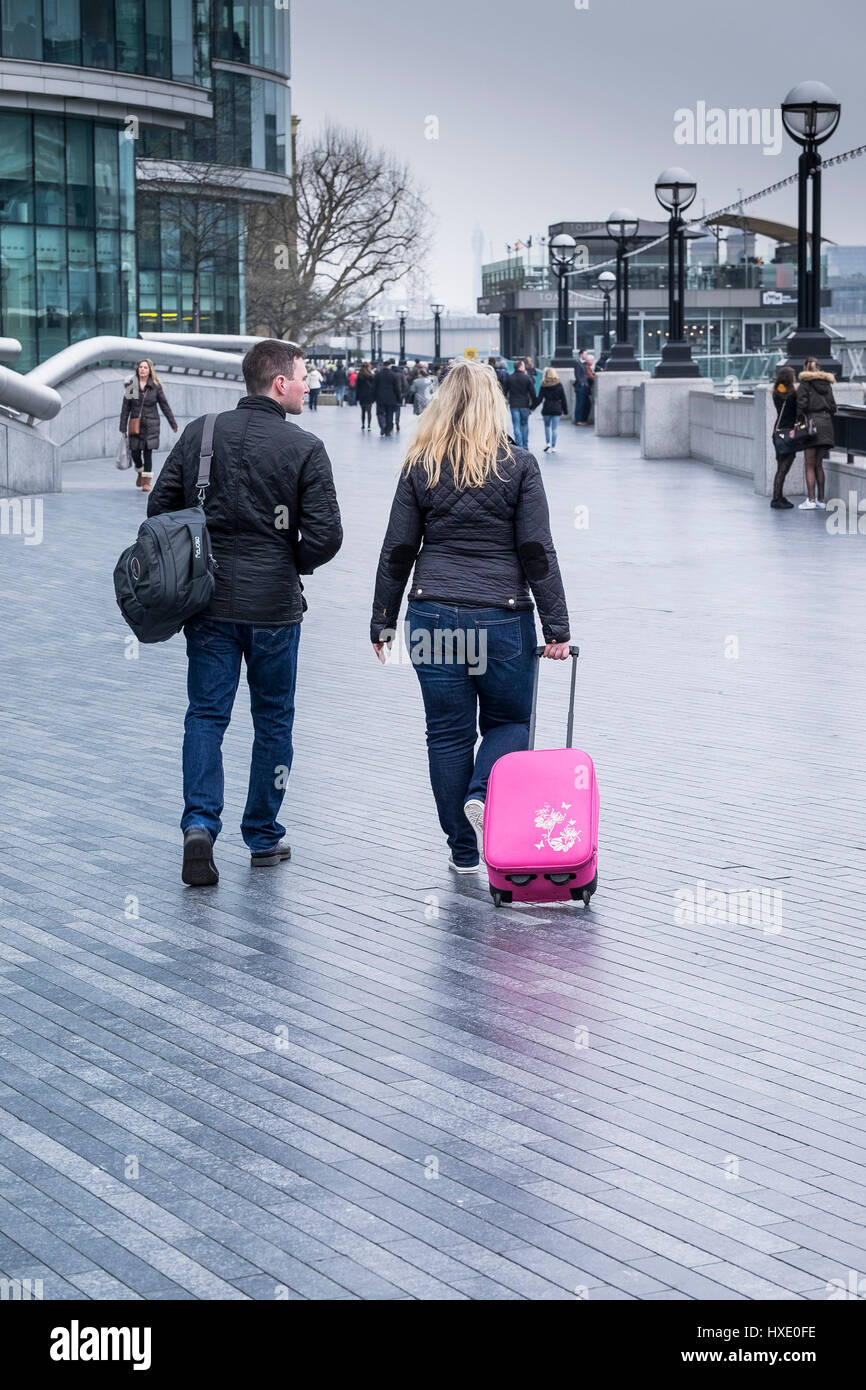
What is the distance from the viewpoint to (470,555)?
261 inches

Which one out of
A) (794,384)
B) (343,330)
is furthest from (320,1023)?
(343,330)

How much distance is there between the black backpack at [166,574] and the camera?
646cm

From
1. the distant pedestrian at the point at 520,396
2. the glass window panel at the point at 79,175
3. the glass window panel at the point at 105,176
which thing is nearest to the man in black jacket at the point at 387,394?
the distant pedestrian at the point at 520,396

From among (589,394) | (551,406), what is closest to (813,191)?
(551,406)

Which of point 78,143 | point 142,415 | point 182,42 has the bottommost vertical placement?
point 142,415

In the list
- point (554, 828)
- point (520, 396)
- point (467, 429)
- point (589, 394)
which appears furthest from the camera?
point (589, 394)

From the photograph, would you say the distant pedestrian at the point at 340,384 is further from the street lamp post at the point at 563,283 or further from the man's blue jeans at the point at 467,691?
the man's blue jeans at the point at 467,691

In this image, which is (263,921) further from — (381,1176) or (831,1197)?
(831,1197)

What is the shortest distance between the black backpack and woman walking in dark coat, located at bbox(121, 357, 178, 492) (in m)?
18.8

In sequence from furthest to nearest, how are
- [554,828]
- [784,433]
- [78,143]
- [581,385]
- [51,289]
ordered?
1. [581,385]
2. [78,143]
3. [51,289]
4. [784,433]
5. [554,828]

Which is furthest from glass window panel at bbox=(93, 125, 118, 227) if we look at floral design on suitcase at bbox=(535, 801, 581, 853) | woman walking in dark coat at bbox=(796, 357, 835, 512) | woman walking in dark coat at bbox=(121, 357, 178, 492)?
floral design on suitcase at bbox=(535, 801, 581, 853)

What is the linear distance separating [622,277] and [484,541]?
36.3m

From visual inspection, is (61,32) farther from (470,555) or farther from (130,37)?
(470,555)

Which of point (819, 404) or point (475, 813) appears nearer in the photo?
point (475, 813)
